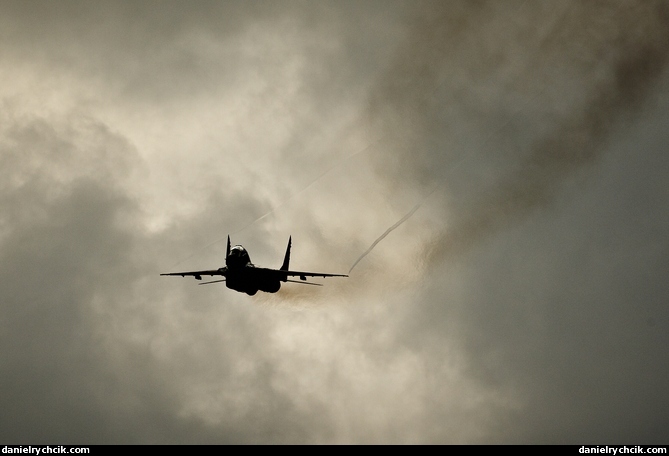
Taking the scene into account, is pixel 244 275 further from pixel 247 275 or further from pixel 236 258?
pixel 236 258

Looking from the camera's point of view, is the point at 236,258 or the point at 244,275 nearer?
the point at 236,258

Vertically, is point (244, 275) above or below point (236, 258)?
below

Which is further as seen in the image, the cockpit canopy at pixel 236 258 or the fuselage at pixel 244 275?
the fuselage at pixel 244 275

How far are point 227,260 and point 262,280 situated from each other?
5813 mm

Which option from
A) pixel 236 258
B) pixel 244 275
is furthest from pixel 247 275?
pixel 236 258

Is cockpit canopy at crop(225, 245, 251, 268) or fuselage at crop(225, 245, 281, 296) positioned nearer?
cockpit canopy at crop(225, 245, 251, 268)
